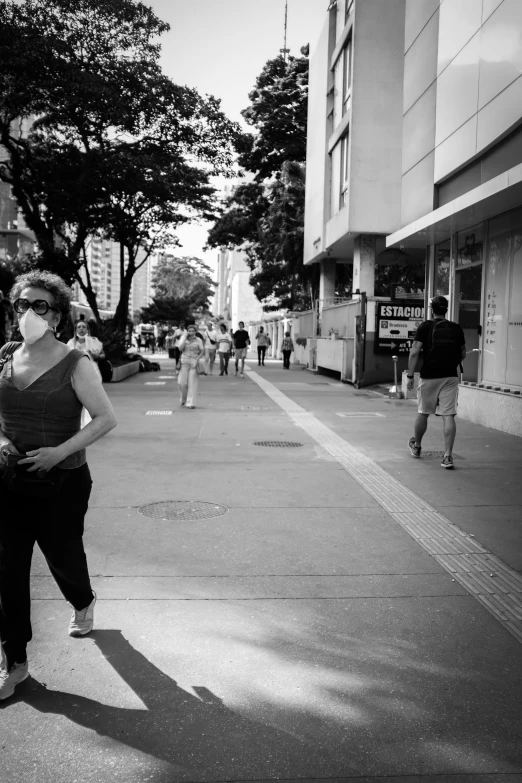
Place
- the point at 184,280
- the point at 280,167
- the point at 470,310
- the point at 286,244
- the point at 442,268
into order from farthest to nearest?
the point at 184,280
the point at 280,167
the point at 286,244
the point at 442,268
the point at 470,310

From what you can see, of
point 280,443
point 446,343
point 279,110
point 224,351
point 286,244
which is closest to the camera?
point 446,343

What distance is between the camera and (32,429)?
126 inches

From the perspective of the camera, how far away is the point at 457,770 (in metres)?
2.65

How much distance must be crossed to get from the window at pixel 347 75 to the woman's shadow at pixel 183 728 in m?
23.8

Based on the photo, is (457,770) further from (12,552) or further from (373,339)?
(373,339)

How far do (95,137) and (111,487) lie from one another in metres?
19.1

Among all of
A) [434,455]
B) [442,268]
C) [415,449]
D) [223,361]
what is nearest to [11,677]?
[415,449]

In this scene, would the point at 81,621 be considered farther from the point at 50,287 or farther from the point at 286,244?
the point at 286,244

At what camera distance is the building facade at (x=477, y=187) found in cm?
1113

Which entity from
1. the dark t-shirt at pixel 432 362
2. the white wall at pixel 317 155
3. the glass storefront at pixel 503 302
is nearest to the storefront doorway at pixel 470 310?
the glass storefront at pixel 503 302

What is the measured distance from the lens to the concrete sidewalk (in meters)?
2.74

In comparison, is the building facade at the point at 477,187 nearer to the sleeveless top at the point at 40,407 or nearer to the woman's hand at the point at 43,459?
the sleeveless top at the point at 40,407

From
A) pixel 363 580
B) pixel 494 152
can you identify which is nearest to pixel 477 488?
pixel 363 580

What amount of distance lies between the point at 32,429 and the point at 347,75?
24.7 metres
